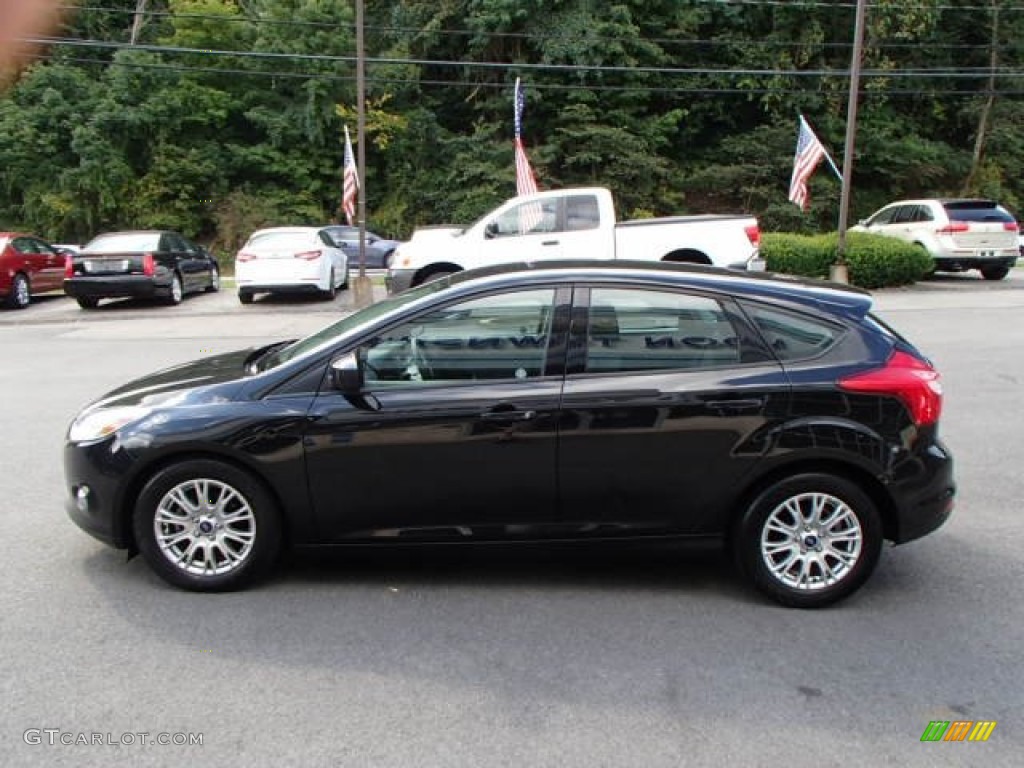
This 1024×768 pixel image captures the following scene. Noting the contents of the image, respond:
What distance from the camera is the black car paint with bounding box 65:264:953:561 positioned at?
4012mm

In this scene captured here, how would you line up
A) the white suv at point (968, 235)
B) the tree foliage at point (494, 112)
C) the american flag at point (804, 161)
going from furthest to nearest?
the tree foliage at point (494, 112) < the white suv at point (968, 235) < the american flag at point (804, 161)

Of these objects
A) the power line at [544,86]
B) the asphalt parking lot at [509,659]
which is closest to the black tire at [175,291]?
the asphalt parking lot at [509,659]

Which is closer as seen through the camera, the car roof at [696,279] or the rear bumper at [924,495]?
the rear bumper at [924,495]

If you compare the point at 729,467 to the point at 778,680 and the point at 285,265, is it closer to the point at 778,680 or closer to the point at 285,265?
the point at 778,680

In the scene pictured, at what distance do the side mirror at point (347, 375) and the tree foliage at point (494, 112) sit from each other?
29942 mm

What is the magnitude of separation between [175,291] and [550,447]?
51.6 ft

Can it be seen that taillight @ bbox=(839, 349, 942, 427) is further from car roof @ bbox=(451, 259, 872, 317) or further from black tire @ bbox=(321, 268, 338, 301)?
black tire @ bbox=(321, 268, 338, 301)

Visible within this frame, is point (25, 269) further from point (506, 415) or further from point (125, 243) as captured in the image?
point (506, 415)

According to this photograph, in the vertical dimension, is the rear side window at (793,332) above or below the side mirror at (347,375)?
above

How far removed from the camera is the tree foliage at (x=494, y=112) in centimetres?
3334

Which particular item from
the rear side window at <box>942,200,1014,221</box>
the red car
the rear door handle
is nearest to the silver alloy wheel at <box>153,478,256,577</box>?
the rear door handle

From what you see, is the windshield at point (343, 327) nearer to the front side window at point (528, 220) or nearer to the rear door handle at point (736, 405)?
the rear door handle at point (736, 405)

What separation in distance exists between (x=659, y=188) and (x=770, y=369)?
3201 centimetres

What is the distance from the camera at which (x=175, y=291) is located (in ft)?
58.7
